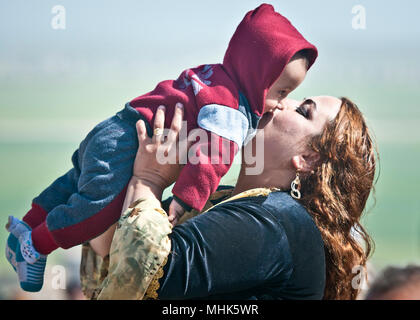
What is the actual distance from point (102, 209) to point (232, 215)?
1.36 feet

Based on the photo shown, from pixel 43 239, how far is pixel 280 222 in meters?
0.80

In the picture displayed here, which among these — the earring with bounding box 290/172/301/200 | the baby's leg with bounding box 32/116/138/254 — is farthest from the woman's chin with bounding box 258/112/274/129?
the baby's leg with bounding box 32/116/138/254

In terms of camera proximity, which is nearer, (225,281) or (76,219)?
(225,281)

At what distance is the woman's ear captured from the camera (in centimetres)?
167

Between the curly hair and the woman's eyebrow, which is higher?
the woman's eyebrow

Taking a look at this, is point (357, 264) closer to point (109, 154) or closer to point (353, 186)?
point (353, 186)

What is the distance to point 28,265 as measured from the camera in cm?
171

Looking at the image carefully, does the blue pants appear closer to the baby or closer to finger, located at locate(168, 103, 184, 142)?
the baby

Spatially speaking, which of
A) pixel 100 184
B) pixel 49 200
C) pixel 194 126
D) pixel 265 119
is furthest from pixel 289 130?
pixel 49 200

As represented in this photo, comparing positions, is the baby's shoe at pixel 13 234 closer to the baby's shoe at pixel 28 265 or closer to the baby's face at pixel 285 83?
the baby's shoe at pixel 28 265

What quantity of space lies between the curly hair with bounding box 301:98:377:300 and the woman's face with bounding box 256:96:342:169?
29 millimetres

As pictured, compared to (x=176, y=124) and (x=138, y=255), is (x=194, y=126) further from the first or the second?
(x=138, y=255)

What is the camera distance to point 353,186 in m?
1.66
